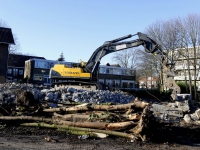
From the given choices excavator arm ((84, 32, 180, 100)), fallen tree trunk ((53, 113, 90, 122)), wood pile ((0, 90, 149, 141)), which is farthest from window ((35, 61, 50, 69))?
fallen tree trunk ((53, 113, 90, 122))

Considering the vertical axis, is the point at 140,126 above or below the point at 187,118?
above

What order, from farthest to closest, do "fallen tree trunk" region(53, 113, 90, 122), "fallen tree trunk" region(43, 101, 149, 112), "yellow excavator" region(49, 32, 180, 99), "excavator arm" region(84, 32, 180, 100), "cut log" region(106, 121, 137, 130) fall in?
"yellow excavator" region(49, 32, 180, 99) → "excavator arm" region(84, 32, 180, 100) → "fallen tree trunk" region(53, 113, 90, 122) → "fallen tree trunk" region(43, 101, 149, 112) → "cut log" region(106, 121, 137, 130)

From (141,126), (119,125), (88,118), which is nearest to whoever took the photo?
(141,126)

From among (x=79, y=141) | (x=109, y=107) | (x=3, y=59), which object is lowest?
(x=79, y=141)

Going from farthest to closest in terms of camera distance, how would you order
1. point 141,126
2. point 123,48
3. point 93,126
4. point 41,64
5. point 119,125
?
1. point 41,64
2. point 123,48
3. point 93,126
4. point 119,125
5. point 141,126

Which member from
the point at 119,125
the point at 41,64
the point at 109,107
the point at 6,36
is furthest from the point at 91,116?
the point at 41,64

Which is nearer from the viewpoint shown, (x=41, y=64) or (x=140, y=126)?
(x=140, y=126)

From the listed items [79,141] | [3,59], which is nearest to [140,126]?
[79,141]

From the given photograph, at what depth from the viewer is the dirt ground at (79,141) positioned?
6.25 m

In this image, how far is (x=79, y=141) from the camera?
6.84m

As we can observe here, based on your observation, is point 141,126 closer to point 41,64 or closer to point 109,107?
point 109,107

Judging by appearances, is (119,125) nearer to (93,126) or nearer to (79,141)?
(93,126)

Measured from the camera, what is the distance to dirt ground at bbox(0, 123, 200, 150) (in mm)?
6254

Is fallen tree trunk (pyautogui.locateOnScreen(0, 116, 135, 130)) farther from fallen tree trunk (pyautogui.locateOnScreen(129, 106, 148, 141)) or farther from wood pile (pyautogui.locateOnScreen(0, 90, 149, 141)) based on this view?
fallen tree trunk (pyautogui.locateOnScreen(129, 106, 148, 141))
